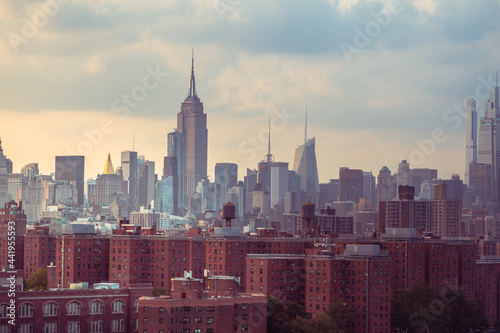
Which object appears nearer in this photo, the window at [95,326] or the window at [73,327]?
the window at [73,327]

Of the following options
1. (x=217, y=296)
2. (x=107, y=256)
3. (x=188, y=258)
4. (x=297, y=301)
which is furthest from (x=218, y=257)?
(x=217, y=296)

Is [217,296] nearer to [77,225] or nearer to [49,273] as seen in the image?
[49,273]

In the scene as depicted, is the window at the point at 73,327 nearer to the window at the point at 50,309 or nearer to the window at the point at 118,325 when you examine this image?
the window at the point at 50,309

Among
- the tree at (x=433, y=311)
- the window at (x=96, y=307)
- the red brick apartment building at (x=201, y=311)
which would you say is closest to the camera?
the red brick apartment building at (x=201, y=311)

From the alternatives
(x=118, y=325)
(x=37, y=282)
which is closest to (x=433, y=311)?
(x=118, y=325)

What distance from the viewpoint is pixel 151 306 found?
106 m

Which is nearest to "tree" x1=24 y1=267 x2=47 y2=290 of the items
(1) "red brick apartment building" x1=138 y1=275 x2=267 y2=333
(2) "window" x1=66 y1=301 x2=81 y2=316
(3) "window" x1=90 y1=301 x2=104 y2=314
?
(3) "window" x1=90 y1=301 x2=104 y2=314

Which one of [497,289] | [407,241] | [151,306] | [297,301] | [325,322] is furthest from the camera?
[497,289]

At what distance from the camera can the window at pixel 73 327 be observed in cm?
11138

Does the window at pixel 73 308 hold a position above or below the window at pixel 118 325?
above

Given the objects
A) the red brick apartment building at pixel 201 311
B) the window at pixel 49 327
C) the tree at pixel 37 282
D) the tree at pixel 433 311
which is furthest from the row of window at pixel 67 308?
the tree at pixel 37 282

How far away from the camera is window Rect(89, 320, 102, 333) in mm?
113000

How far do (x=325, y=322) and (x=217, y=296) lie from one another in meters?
17.5

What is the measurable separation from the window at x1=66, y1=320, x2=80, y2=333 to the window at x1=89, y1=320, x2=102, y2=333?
1.44 meters
